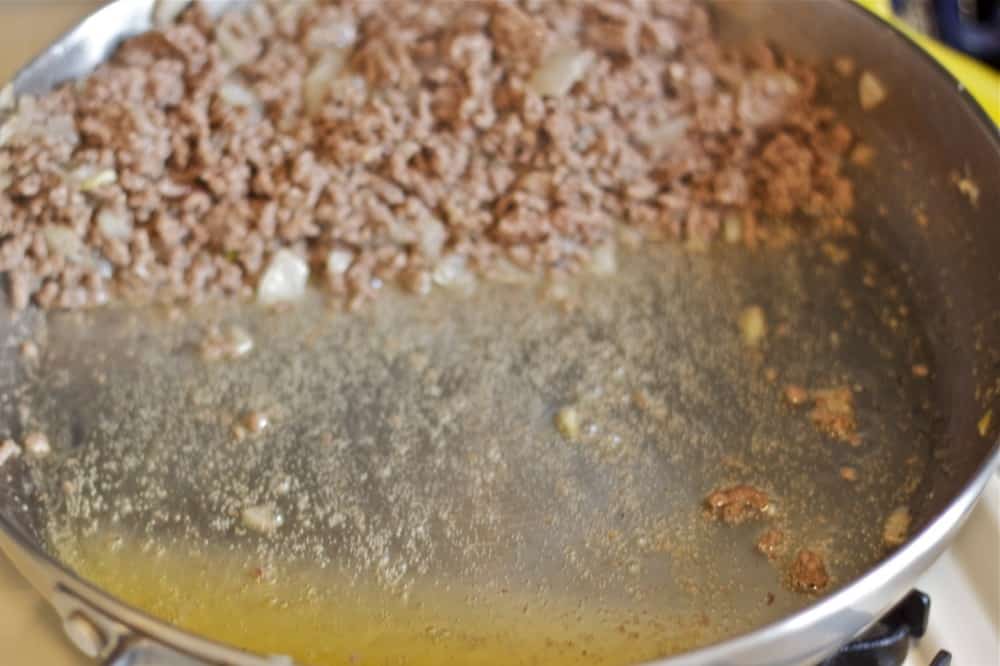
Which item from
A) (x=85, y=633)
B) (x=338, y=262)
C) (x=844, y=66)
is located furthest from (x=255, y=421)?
(x=844, y=66)

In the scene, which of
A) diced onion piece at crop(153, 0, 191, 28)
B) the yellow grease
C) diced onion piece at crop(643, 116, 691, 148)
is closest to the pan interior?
the yellow grease

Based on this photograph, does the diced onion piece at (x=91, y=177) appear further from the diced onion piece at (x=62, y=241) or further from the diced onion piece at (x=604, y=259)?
the diced onion piece at (x=604, y=259)

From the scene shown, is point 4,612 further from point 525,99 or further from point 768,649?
point 525,99

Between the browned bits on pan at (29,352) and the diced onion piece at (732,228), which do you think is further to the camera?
the diced onion piece at (732,228)

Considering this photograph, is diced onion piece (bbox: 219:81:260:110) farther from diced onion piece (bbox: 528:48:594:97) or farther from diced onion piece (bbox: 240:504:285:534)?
diced onion piece (bbox: 240:504:285:534)

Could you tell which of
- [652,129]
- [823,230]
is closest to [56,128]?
[652,129]

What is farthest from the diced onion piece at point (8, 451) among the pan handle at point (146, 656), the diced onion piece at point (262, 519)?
the pan handle at point (146, 656)
